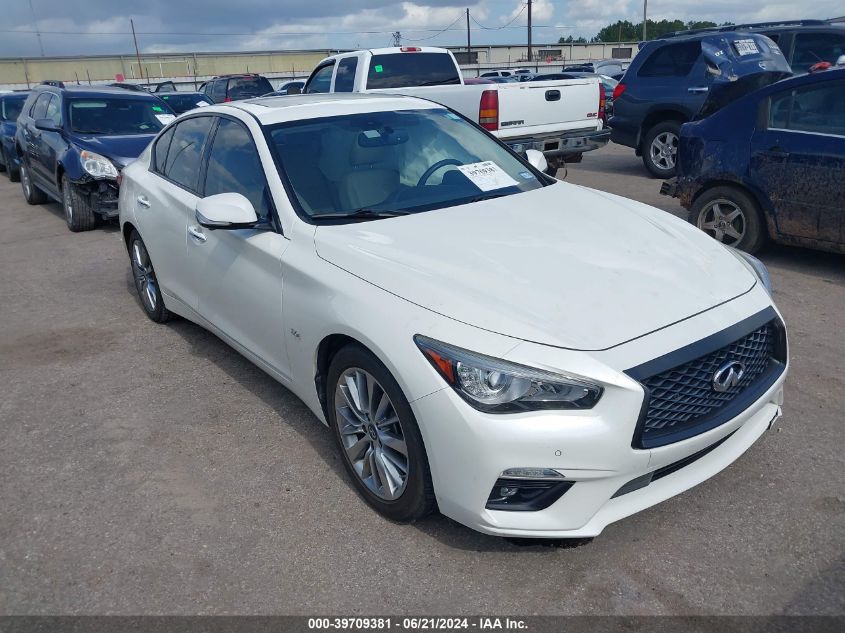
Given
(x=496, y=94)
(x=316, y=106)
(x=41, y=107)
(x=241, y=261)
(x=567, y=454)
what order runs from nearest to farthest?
(x=567, y=454) < (x=241, y=261) < (x=316, y=106) < (x=496, y=94) < (x=41, y=107)

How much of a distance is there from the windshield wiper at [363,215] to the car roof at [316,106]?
2.62 feet

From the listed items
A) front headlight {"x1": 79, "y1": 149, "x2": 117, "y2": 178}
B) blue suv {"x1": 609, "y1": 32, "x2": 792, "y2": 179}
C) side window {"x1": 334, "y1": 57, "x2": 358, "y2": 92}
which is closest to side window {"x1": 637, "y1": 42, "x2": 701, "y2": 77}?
blue suv {"x1": 609, "y1": 32, "x2": 792, "y2": 179}

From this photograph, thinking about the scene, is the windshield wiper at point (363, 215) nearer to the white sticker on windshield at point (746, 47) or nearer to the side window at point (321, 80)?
the side window at point (321, 80)

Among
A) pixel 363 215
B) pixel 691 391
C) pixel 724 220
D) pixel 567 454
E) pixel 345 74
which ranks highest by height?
pixel 345 74

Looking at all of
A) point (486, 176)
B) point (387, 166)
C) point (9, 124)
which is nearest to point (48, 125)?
point (9, 124)

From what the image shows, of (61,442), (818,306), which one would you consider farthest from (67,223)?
(818,306)

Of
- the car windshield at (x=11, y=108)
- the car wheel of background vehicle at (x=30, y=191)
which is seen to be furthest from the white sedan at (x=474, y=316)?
the car windshield at (x=11, y=108)

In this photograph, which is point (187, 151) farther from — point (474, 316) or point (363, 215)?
point (474, 316)

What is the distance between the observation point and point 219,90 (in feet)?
66.3

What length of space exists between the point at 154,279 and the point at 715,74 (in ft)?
27.4

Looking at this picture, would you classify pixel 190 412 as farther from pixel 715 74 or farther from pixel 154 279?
pixel 715 74

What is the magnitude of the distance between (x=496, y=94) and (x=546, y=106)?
106cm

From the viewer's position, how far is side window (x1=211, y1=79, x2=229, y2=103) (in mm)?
20016

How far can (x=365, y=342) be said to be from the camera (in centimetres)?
287
